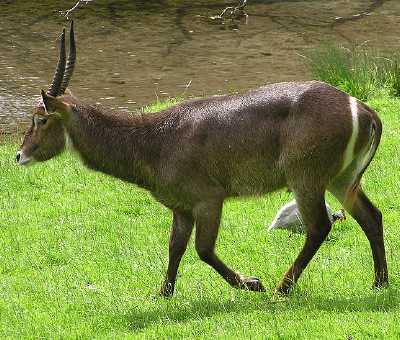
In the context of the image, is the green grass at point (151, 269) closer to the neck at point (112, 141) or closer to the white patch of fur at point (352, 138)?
the neck at point (112, 141)

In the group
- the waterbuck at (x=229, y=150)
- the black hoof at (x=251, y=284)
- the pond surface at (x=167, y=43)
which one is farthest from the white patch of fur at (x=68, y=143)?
the pond surface at (x=167, y=43)

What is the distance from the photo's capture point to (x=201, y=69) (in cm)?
1642

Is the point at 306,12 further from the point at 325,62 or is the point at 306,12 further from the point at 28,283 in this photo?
the point at 28,283

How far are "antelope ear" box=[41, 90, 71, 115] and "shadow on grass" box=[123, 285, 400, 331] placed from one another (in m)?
1.57

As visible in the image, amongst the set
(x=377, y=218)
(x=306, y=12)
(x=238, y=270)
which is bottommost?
(x=306, y=12)

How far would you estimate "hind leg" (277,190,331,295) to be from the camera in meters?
6.80

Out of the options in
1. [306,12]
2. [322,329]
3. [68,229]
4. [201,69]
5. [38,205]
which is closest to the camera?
[322,329]

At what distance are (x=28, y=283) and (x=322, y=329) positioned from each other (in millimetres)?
2723

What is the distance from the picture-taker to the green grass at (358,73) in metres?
12.4

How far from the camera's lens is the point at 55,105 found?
726 cm

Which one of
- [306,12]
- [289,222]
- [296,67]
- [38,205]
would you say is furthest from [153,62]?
[289,222]

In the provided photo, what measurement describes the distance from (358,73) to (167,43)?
599cm

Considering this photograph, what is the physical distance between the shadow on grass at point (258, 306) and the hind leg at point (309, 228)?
0.47 ft

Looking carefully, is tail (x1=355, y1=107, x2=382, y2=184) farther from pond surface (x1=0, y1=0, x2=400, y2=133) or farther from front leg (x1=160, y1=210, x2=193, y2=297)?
pond surface (x1=0, y1=0, x2=400, y2=133)
